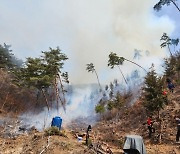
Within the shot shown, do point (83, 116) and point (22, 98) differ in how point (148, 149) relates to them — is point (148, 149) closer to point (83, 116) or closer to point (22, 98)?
point (83, 116)

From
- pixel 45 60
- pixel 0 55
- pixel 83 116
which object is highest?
pixel 0 55

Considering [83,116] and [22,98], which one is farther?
[22,98]

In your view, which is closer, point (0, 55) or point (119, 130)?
point (119, 130)

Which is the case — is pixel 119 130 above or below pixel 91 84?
below

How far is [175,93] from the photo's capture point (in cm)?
2752

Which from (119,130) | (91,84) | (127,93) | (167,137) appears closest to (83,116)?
(127,93)

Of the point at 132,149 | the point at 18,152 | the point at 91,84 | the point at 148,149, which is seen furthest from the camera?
the point at 91,84

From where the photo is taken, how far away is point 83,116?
3972 centimetres

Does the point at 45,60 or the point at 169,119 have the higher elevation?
the point at 45,60

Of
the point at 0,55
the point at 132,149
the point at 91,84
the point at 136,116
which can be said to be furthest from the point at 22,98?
the point at 91,84

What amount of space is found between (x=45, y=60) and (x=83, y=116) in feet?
34.5

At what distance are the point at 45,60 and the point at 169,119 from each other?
22.4m

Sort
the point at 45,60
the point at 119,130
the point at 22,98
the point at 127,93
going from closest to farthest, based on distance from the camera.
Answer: the point at 119,130 < the point at 45,60 < the point at 127,93 < the point at 22,98

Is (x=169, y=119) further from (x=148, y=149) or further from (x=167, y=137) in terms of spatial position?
(x=148, y=149)
